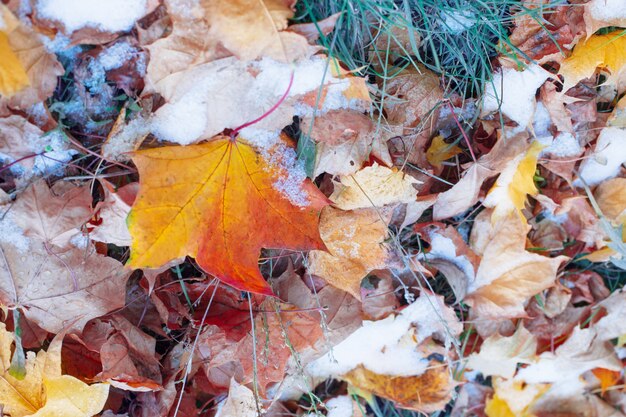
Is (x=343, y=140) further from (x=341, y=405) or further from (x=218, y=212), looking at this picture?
(x=341, y=405)

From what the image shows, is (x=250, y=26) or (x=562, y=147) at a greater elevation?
(x=250, y=26)

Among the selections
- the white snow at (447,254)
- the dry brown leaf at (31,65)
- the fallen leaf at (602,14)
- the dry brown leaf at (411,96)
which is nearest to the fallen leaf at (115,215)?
the dry brown leaf at (31,65)

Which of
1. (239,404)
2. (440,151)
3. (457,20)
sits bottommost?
(239,404)

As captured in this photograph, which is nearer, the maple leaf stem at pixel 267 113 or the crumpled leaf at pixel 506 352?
the maple leaf stem at pixel 267 113

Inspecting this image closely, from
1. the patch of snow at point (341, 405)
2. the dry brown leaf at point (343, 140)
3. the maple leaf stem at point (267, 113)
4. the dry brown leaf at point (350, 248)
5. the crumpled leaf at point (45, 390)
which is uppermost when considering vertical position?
the maple leaf stem at point (267, 113)

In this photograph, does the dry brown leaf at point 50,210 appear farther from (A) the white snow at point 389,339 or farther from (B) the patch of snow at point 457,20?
(B) the patch of snow at point 457,20

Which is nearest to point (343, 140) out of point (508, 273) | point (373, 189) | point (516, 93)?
point (373, 189)

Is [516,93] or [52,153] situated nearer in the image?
[52,153]

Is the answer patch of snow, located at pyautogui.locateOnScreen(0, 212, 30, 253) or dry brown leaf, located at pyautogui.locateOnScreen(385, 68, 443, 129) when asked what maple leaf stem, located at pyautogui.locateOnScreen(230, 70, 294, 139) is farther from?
patch of snow, located at pyautogui.locateOnScreen(0, 212, 30, 253)
